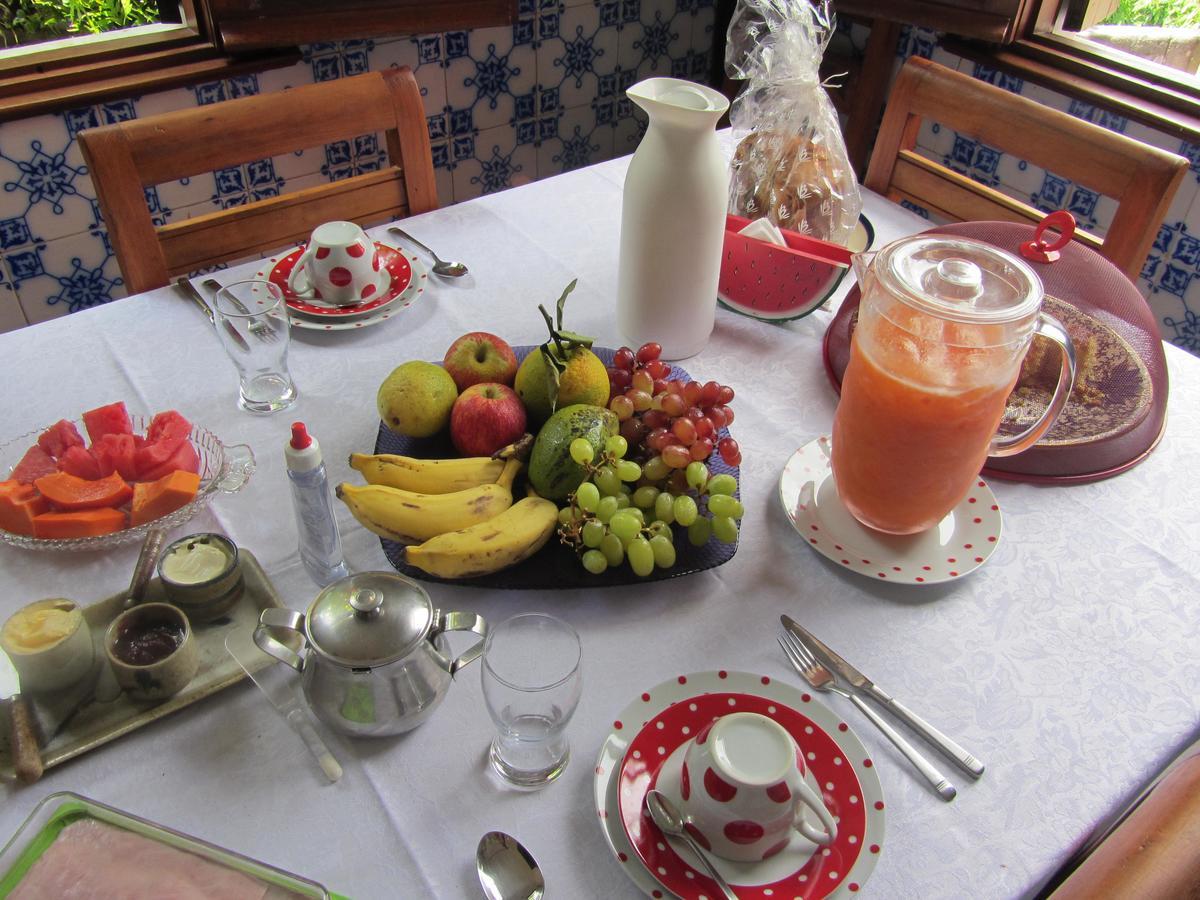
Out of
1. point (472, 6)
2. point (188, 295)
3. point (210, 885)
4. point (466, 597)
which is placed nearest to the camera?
point (210, 885)

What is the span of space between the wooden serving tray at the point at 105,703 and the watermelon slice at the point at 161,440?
0.45 feet

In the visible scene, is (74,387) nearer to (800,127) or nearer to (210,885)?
(210,885)

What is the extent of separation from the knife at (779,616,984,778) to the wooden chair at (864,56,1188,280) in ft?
2.58

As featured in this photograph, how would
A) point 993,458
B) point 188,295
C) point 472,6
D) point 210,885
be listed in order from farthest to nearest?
1. point 472,6
2. point 188,295
3. point 993,458
4. point 210,885

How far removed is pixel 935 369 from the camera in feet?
2.42

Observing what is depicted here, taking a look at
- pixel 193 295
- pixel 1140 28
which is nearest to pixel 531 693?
pixel 193 295

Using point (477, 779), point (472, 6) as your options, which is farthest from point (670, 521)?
point (472, 6)

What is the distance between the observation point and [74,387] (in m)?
1.00

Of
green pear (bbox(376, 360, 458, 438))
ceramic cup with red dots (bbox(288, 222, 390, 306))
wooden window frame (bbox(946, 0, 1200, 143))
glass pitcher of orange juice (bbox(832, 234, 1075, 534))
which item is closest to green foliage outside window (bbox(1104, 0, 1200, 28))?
wooden window frame (bbox(946, 0, 1200, 143))

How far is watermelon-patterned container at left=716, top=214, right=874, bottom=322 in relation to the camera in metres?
1.09

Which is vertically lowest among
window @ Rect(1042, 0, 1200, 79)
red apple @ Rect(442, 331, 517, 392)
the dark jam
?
the dark jam

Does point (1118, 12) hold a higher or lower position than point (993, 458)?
higher

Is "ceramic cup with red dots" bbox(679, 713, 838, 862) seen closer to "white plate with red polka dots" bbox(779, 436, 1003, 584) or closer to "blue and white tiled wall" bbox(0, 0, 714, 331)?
A: "white plate with red polka dots" bbox(779, 436, 1003, 584)

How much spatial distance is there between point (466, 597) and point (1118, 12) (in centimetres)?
200
